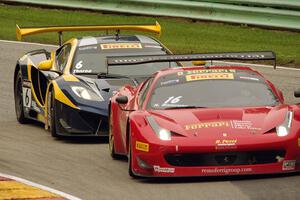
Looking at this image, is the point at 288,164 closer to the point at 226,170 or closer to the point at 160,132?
the point at 226,170

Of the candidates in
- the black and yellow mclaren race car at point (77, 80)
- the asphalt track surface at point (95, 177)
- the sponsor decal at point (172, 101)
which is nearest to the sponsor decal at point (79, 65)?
the black and yellow mclaren race car at point (77, 80)

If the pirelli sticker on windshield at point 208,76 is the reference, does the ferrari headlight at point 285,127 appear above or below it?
below

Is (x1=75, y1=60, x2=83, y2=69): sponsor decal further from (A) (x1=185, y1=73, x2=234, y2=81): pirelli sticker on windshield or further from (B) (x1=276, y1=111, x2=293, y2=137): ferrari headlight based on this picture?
(B) (x1=276, y1=111, x2=293, y2=137): ferrari headlight

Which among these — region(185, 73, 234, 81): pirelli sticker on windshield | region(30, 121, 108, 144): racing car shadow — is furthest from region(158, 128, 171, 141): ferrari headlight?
region(30, 121, 108, 144): racing car shadow

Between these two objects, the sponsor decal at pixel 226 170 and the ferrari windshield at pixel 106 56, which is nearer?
the sponsor decal at pixel 226 170

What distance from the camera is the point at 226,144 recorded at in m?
10.3

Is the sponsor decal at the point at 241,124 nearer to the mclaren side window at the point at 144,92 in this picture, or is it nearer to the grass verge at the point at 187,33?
the mclaren side window at the point at 144,92

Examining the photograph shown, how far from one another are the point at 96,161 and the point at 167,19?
13528 millimetres

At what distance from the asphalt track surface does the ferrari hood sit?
435 mm

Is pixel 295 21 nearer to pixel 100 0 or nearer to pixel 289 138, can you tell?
pixel 100 0

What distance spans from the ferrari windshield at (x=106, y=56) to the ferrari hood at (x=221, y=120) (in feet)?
11.7

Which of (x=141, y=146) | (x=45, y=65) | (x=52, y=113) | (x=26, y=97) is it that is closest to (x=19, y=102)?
(x=26, y=97)

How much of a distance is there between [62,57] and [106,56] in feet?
3.44

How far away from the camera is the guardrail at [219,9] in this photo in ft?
72.7
